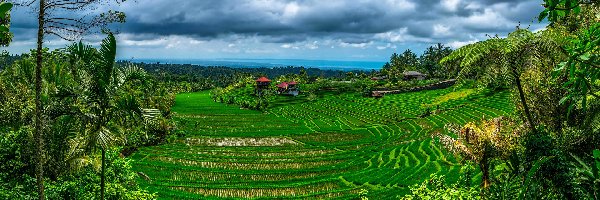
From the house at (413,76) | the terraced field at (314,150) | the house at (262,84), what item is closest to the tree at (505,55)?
the terraced field at (314,150)

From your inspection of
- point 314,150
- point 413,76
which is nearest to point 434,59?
point 413,76

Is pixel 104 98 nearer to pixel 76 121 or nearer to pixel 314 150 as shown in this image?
pixel 76 121

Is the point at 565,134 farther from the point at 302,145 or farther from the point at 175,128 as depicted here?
the point at 175,128

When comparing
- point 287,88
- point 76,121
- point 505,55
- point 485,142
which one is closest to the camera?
point 76,121

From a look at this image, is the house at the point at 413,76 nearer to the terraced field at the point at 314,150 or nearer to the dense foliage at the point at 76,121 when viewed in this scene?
the terraced field at the point at 314,150

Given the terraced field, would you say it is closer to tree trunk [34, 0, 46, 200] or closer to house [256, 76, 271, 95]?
tree trunk [34, 0, 46, 200]

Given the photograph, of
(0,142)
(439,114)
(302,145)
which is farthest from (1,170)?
(439,114)

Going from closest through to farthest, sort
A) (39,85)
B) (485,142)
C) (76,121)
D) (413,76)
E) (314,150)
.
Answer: (39,85), (76,121), (485,142), (314,150), (413,76)

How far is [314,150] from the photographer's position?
55719 millimetres

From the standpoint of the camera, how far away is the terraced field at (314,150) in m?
37.5

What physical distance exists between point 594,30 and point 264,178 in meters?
39.4

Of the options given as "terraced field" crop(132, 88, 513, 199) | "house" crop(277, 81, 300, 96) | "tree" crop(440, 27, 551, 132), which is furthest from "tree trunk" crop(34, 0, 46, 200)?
"house" crop(277, 81, 300, 96)

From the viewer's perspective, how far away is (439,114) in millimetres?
72188

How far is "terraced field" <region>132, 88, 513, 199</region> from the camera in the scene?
3753 cm
